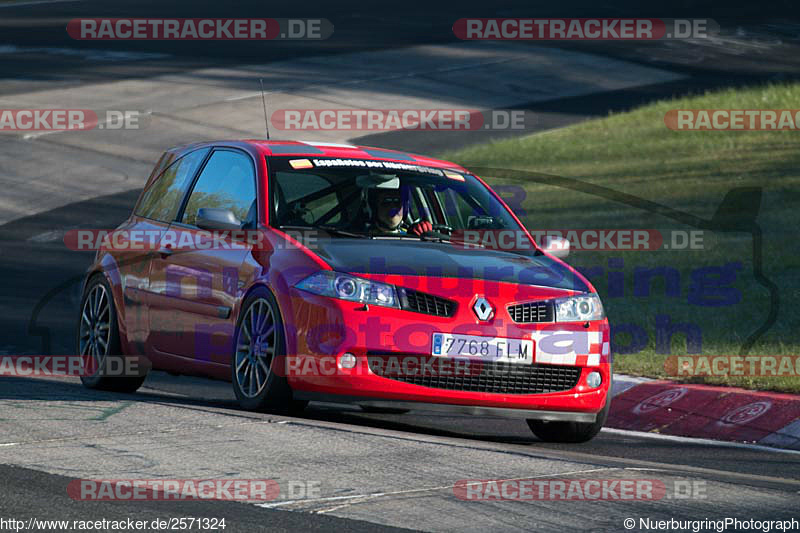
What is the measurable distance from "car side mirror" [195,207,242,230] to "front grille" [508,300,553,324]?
1.72 meters

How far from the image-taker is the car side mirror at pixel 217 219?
845 cm

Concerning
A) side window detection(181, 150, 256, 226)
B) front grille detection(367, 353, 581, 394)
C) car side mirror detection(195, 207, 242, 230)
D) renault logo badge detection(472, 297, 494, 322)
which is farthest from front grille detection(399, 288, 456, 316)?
side window detection(181, 150, 256, 226)

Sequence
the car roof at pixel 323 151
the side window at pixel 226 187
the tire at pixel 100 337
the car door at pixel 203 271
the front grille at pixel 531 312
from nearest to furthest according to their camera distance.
→ the front grille at pixel 531 312, the car door at pixel 203 271, the side window at pixel 226 187, the car roof at pixel 323 151, the tire at pixel 100 337

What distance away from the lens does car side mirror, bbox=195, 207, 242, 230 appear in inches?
333

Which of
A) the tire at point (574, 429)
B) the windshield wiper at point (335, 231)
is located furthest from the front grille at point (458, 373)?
the windshield wiper at point (335, 231)

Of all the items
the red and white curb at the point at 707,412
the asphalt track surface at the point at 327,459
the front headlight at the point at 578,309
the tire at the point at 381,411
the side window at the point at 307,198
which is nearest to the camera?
the asphalt track surface at the point at 327,459

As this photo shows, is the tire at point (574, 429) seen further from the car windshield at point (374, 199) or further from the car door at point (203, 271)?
the car door at point (203, 271)

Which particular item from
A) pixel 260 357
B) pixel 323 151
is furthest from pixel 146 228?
pixel 260 357

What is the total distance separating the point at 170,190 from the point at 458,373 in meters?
3.05

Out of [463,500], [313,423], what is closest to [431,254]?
[313,423]

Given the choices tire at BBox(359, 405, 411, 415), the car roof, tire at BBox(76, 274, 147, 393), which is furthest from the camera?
tire at BBox(76, 274, 147, 393)

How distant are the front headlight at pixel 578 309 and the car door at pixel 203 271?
5.96ft

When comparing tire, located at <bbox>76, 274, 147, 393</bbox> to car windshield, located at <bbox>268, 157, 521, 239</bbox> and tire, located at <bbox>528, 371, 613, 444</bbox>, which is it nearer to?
car windshield, located at <bbox>268, 157, 521, 239</bbox>

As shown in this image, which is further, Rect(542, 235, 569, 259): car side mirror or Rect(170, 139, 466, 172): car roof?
Rect(170, 139, 466, 172): car roof
